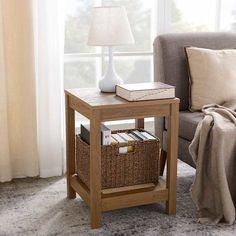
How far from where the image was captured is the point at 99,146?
2.21 meters

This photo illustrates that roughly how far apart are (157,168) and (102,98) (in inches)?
18.4

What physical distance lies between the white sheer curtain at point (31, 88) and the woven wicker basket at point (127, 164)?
0.49 m

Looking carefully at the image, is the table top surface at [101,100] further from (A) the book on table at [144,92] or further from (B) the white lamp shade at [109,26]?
(B) the white lamp shade at [109,26]

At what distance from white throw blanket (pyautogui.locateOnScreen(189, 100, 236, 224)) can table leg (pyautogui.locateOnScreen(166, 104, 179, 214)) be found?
10cm

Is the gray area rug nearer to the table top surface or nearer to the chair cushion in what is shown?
the chair cushion

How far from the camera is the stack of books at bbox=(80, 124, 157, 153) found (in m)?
2.32

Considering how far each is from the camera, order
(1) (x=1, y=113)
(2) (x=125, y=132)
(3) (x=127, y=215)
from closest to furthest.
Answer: (3) (x=127, y=215), (2) (x=125, y=132), (1) (x=1, y=113)

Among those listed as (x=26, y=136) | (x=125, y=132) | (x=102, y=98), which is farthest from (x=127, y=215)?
(x=26, y=136)

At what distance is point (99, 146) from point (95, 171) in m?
0.12

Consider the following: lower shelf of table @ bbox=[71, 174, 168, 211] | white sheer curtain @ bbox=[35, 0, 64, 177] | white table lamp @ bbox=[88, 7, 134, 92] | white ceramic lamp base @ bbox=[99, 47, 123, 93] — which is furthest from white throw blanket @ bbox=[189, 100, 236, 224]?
white sheer curtain @ bbox=[35, 0, 64, 177]

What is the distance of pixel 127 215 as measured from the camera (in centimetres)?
245

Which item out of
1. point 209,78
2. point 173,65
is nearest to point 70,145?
point 173,65

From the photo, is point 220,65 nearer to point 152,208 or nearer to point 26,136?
point 152,208

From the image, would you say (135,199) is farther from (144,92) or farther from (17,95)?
(17,95)
